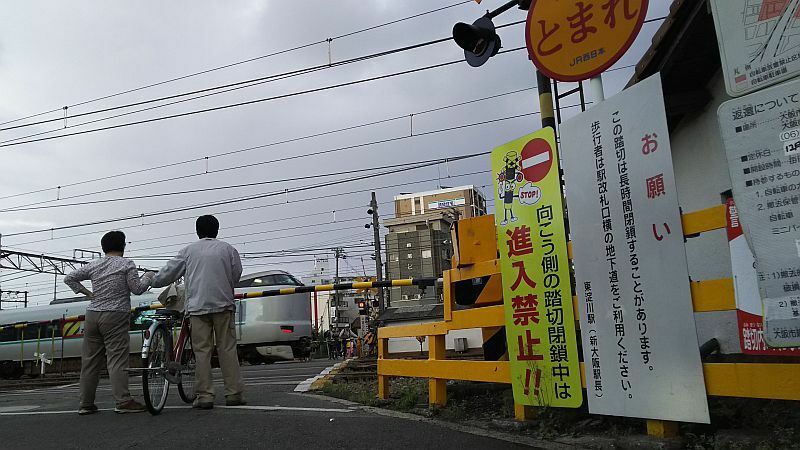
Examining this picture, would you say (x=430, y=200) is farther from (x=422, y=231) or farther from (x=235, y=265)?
(x=235, y=265)

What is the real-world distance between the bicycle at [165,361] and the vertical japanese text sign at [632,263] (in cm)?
359

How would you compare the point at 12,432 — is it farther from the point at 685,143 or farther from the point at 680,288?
the point at 685,143

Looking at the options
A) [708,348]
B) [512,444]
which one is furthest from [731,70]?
[708,348]

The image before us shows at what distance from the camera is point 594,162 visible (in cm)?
307

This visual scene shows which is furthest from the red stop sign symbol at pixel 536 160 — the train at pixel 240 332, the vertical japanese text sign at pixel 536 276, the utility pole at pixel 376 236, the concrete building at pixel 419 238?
the concrete building at pixel 419 238

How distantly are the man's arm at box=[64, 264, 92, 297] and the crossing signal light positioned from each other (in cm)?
422

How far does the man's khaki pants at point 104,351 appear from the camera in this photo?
505 centimetres

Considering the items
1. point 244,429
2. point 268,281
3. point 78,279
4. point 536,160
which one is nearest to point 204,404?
point 244,429

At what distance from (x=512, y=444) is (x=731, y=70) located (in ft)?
6.99

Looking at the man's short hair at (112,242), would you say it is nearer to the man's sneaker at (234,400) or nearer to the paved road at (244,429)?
the paved road at (244,429)

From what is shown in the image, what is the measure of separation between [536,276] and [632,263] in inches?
27.4

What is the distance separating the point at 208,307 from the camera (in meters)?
5.03

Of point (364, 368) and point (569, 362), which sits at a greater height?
point (569, 362)

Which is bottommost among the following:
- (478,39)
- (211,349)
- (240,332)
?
(240,332)
